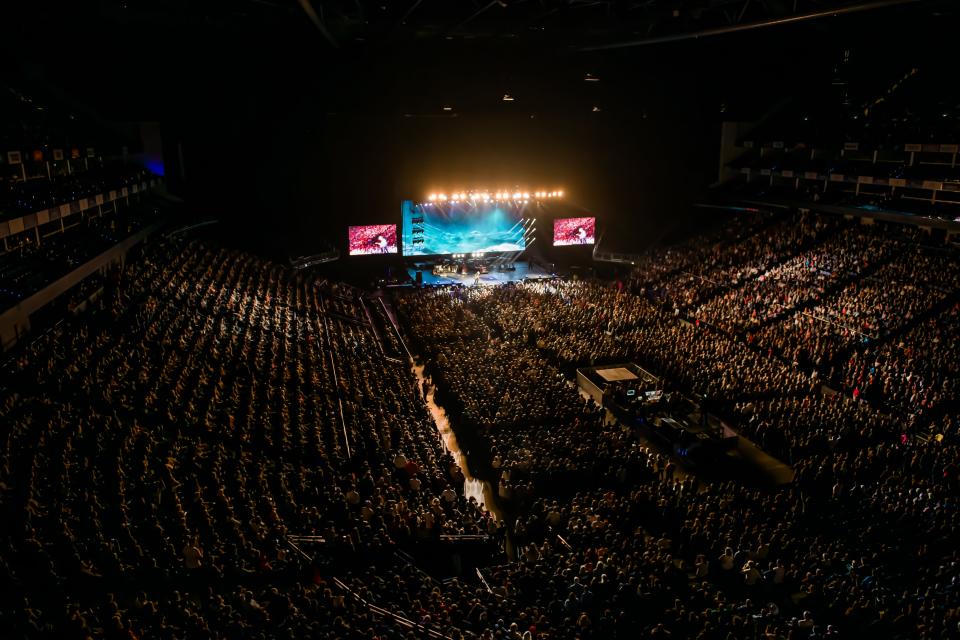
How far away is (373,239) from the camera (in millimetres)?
33750

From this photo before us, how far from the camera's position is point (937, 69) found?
29328mm

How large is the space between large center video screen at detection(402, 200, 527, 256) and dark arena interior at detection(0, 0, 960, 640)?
0.17 meters

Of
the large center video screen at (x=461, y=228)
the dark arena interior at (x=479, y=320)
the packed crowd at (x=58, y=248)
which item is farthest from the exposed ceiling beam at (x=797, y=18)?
the packed crowd at (x=58, y=248)

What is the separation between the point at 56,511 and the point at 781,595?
1147 centimetres

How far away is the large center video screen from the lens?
34.4m

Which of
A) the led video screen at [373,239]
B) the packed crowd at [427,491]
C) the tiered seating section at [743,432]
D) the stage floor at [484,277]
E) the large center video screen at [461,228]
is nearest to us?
the packed crowd at [427,491]

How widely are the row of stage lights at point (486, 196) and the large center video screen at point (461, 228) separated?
0.93 feet

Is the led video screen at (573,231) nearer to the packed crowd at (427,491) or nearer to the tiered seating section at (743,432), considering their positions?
the tiered seating section at (743,432)

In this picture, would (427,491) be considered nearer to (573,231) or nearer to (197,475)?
(197,475)

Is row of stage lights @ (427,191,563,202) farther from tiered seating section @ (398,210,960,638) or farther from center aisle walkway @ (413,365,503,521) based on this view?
center aisle walkway @ (413,365,503,521)

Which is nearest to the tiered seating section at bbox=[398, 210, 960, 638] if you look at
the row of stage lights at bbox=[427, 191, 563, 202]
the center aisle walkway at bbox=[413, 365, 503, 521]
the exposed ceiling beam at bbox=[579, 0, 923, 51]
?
the center aisle walkway at bbox=[413, 365, 503, 521]

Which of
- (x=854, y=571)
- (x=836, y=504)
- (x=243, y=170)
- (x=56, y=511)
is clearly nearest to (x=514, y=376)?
(x=836, y=504)

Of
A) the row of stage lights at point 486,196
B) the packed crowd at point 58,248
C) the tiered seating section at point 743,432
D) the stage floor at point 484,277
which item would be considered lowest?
the tiered seating section at point 743,432

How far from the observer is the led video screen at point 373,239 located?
33.4 metres
